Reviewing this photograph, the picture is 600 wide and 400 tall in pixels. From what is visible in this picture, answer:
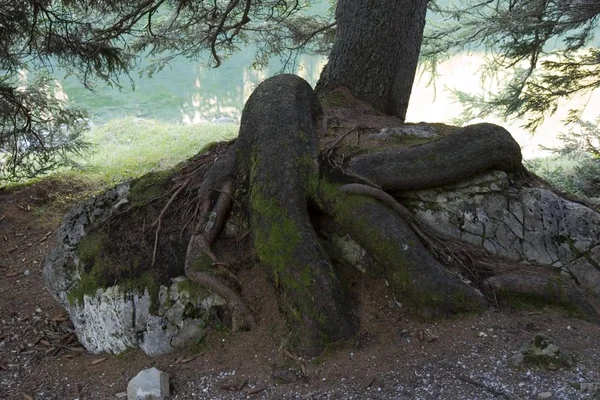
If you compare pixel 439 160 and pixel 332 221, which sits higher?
pixel 439 160

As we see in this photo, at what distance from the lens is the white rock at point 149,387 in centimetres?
340

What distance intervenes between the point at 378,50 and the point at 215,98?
2005 cm

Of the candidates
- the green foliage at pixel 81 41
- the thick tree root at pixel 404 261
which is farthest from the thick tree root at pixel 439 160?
the green foliage at pixel 81 41

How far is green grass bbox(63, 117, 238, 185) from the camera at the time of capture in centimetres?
1009

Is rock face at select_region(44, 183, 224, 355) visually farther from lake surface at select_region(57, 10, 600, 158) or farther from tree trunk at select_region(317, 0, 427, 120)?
lake surface at select_region(57, 10, 600, 158)

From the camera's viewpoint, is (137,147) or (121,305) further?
(137,147)

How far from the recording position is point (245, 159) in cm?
417

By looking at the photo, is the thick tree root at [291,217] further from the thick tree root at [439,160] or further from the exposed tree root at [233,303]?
the thick tree root at [439,160]

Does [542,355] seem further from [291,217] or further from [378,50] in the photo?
[378,50]

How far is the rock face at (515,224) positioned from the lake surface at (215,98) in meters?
14.2

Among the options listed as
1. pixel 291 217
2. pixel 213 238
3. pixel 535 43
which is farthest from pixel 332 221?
pixel 535 43

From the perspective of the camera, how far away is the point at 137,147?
13.3 meters

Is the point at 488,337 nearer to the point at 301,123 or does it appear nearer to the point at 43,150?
the point at 301,123

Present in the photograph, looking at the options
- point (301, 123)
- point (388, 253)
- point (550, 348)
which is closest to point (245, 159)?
point (301, 123)
